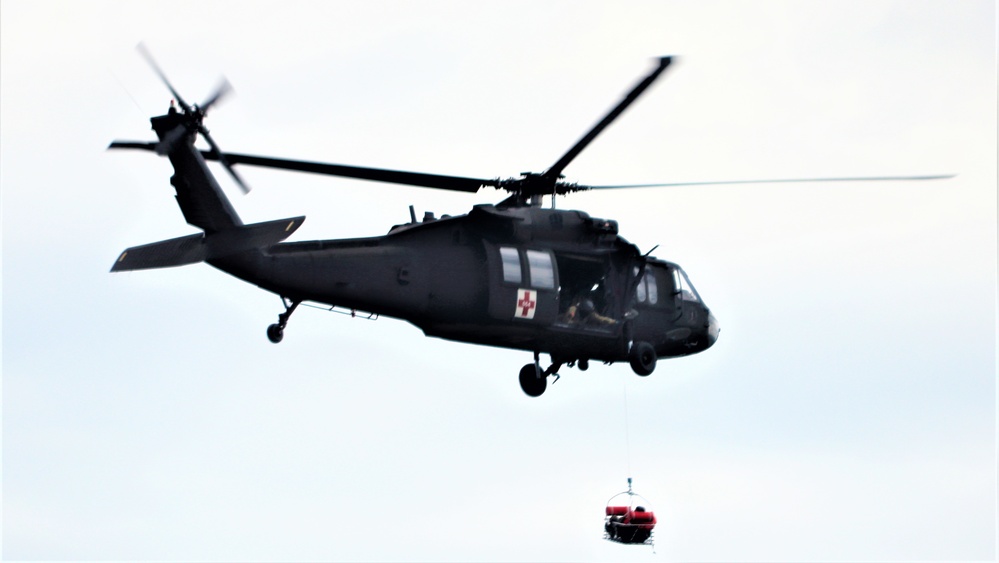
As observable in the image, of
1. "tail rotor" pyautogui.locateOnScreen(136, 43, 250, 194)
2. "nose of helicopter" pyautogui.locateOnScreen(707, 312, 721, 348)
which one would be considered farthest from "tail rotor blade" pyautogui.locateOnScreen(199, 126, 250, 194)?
"nose of helicopter" pyautogui.locateOnScreen(707, 312, 721, 348)

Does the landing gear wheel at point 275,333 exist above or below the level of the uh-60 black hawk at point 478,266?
below

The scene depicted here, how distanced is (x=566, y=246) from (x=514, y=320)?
8.64ft

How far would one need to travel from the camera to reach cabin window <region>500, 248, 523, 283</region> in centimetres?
3684

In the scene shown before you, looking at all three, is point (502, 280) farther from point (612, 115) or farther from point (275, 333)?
point (275, 333)

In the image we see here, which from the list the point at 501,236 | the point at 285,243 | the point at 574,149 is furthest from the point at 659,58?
the point at 285,243

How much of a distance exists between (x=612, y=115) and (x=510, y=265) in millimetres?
4081

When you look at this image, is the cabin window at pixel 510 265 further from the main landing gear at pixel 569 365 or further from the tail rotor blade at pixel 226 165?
the tail rotor blade at pixel 226 165

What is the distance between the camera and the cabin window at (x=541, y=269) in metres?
37.3

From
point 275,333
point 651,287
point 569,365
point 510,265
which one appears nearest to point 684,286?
point 651,287

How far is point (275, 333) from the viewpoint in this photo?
110 ft

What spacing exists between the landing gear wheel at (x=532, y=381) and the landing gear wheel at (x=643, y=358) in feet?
7.03

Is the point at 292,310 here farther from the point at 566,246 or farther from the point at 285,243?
A: the point at 566,246

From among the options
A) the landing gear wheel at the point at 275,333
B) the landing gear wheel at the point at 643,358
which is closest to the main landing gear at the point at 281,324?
the landing gear wheel at the point at 275,333

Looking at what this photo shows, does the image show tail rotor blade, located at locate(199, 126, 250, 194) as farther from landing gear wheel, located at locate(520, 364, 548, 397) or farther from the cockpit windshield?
the cockpit windshield
